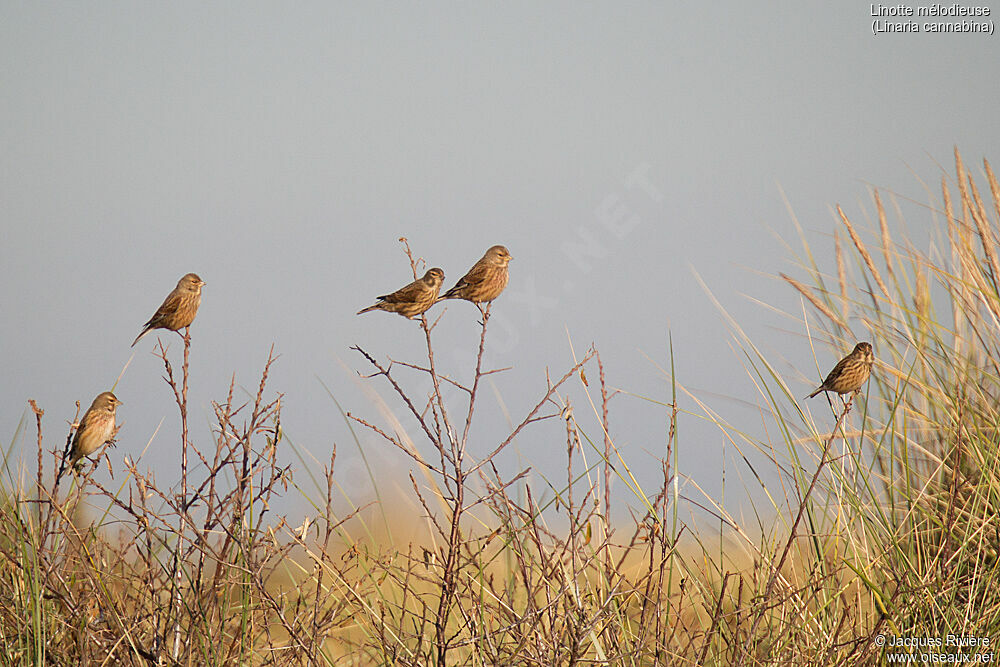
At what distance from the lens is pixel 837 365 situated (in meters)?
4.07

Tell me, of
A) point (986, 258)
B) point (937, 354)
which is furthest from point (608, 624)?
point (986, 258)

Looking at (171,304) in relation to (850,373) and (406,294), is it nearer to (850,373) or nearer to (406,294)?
(406,294)

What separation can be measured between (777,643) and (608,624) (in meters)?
0.87

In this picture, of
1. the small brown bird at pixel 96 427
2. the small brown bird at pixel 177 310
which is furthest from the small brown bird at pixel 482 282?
the small brown bird at pixel 96 427

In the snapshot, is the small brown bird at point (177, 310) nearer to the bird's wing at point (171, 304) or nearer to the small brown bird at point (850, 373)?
the bird's wing at point (171, 304)

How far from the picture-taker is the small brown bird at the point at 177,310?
173 inches

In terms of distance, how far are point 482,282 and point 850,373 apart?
186 centimetres

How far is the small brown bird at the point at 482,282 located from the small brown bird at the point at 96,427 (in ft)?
5.54

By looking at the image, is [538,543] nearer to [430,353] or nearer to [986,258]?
[430,353]

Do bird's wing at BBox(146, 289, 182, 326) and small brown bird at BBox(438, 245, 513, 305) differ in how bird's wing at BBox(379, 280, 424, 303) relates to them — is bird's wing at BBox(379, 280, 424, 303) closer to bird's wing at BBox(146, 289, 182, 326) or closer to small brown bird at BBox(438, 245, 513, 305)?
small brown bird at BBox(438, 245, 513, 305)

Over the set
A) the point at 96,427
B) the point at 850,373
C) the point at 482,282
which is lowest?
the point at 850,373

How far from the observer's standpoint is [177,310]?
4.42m

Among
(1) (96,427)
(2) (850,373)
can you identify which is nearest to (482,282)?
(2) (850,373)

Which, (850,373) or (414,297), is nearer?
(850,373)
